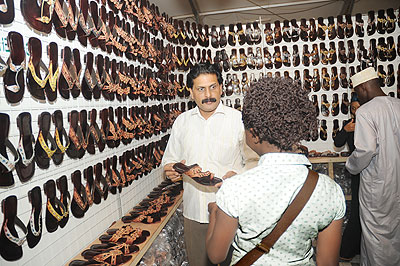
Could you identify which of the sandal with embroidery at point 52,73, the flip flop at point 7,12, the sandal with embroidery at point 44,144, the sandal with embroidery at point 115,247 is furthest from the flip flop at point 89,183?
the flip flop at point 7,12

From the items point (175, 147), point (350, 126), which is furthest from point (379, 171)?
point (175, 147)

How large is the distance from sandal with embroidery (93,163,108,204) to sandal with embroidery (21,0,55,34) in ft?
2.76

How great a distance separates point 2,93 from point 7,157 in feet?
0.83

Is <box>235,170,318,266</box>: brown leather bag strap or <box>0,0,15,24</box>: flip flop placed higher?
<box>0,0,15,24</box>: flip flop

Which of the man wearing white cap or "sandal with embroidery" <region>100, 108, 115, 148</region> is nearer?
"sandal with embroidery" <region>100, 108, 115, 148</region>

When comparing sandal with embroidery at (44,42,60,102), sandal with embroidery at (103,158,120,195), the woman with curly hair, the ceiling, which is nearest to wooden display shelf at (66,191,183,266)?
sandal with embroidery at (103,158,120,195)

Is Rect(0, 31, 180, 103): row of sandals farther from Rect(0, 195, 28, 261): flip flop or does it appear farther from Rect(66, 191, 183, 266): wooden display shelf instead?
Rect(66, 191, 183, 266): wooden display shelf

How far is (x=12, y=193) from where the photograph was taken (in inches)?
50.9

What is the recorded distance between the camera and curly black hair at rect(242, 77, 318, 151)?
103 centimetres

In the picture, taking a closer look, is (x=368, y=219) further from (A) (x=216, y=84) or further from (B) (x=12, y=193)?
(B) (x=12, y=193)

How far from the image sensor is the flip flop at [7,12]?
123 centimetres

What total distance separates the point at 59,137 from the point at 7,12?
600mm

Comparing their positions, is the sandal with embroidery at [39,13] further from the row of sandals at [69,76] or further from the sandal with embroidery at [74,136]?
the sandal with embroidery at [74,136]

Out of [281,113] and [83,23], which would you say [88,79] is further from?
[281,113]
